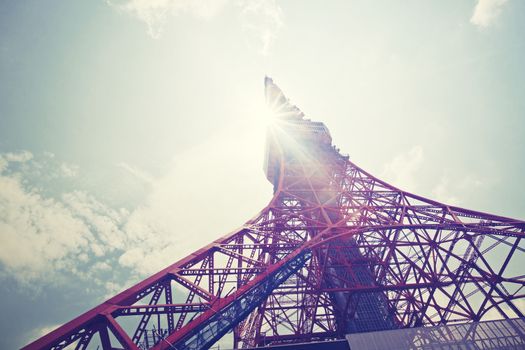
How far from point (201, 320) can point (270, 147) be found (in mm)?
16676

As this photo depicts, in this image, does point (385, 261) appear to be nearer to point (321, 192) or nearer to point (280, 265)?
point (280, 265)

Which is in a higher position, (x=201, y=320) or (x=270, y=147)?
(x=270, y=147)

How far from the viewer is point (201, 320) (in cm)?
632

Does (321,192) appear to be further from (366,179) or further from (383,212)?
(383,212)

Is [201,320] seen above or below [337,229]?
below

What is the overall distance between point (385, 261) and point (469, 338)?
356 centimetres

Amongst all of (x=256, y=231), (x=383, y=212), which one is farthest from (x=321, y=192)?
(x=256, y=231)

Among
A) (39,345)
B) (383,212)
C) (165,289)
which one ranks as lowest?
(39,345)

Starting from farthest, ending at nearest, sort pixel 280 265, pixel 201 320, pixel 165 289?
pixel 280 265, pixel 165 289, pixel 201 320

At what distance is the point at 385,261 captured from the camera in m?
10.9

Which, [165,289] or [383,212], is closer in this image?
[165,289]

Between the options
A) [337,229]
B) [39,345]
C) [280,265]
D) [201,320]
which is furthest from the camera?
[337,229]

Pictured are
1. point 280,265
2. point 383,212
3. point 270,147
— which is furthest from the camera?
point 270,147

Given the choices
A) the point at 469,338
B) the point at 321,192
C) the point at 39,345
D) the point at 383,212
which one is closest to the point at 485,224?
the point at 383,212
